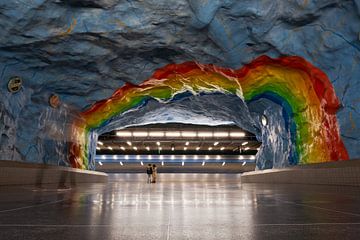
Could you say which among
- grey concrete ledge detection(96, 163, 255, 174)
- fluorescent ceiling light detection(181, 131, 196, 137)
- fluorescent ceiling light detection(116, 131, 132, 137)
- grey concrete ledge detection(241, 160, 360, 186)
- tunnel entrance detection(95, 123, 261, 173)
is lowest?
grey concrete ledge detection(241, 160, 360, 186)

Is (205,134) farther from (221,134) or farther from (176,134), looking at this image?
(176,134)

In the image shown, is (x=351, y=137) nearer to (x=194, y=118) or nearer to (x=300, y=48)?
(x=300, y=48)

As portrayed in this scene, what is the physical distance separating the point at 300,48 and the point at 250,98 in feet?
13.8

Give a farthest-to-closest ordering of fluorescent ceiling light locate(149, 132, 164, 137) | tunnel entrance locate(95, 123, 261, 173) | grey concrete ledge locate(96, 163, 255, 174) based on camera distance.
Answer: grey concrete ledge locate(96, 163, 255, 174) < fluorescent ceiling light locate(149, 132, 164, 137) < tunnel entrance locate(95, 123, 261, 173)

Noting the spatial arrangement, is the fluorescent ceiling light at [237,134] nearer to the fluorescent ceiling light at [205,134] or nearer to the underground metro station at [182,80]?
the fluorescent ceiling light at [205,134]

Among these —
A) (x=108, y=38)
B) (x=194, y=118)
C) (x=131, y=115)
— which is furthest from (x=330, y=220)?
(x=194, y=118)

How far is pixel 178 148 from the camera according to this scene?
3431 centimetres

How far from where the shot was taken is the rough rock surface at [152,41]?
802cm

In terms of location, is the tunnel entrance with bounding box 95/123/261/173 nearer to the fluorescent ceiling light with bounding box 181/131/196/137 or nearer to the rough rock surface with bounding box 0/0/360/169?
the fluorescent ceiling light with bounding box 181/131/196/137

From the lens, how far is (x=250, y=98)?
13.0 m

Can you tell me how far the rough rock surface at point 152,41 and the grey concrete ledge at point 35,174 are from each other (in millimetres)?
347

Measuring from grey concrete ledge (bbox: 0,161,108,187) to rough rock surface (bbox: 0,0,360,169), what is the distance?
347 mm

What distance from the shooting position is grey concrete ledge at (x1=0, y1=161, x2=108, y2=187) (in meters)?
9.75

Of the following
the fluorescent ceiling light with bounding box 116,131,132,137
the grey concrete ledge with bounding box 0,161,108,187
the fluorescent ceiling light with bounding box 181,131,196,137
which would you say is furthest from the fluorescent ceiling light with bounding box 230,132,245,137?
the grey concrete ledge with bounding box 0,161,108,187
